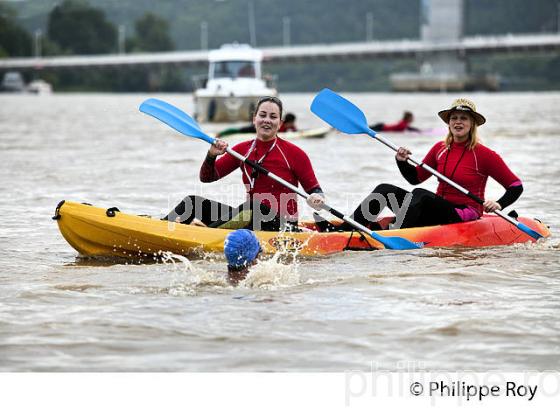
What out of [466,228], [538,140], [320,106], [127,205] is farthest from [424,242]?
[538,140]

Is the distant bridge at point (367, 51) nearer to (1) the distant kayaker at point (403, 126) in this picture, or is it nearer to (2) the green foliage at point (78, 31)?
(2) the green foliage at point (78, 31)

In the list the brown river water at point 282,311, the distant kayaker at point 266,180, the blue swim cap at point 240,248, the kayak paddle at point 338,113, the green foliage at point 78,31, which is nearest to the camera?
the brown river water at point 282,311

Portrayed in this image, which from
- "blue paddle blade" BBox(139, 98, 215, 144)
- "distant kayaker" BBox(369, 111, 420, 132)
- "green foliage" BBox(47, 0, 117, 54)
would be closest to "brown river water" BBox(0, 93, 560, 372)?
"blue paddle blade" BBox(139, 98, 215, 144)

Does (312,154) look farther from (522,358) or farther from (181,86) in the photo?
(181,86)

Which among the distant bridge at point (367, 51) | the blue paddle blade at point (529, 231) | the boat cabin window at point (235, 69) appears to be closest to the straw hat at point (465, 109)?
the blue paddle blade at point (529, 231)

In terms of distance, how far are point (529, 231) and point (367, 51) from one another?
314ft

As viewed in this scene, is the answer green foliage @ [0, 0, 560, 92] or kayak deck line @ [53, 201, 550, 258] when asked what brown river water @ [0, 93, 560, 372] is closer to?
kayak deck line @ [53, 201, 550, 258]

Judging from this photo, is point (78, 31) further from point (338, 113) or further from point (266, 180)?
point (266, 180)

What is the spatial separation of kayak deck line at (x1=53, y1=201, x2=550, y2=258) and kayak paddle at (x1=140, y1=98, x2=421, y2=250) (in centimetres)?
6

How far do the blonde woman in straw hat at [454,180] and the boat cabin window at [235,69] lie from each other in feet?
89.1

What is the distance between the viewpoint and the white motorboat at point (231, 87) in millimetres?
34406

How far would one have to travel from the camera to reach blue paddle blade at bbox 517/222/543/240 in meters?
9.10

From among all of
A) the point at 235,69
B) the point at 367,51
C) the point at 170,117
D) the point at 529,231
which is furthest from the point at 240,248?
the point at 367,51
